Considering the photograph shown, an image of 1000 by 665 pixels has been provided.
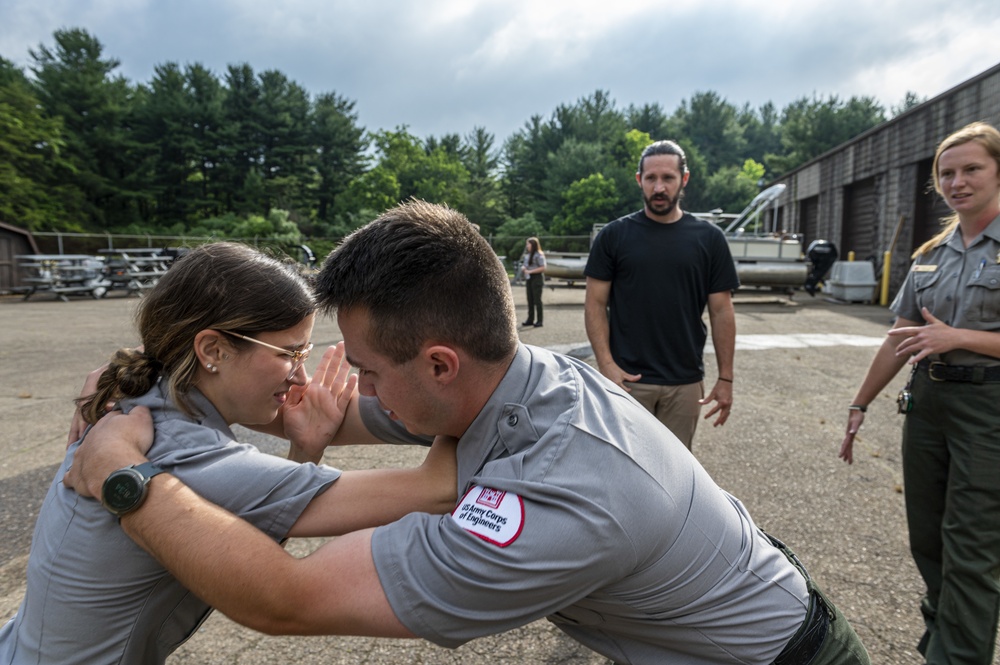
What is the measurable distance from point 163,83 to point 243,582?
2066 inches

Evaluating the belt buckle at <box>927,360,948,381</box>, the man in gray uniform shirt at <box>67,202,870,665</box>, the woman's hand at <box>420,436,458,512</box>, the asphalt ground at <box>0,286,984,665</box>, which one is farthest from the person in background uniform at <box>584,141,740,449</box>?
the woman's hand at <box>420,436,458,512</box>

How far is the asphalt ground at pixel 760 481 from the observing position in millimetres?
2506

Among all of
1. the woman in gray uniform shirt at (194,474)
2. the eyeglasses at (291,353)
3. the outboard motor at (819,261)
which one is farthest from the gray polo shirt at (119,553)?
the outboard motor at (819,261)

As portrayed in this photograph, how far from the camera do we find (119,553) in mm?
1203

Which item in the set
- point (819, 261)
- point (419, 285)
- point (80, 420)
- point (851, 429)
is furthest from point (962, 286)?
point (819, 261)

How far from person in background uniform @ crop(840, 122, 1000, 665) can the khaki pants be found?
1170 millimetres

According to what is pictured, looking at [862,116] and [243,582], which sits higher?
[862,116]

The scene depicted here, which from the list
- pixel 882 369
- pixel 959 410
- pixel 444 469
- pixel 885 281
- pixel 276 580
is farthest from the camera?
pixel 885 281

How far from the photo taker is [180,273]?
147cm

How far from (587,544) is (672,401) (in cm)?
282

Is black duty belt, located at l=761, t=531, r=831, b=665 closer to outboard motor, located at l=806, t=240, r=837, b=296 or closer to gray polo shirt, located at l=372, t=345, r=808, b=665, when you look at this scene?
gray polo shirt, located at l=372, t=345, r=808, b=665

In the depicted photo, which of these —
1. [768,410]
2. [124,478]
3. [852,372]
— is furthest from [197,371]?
[852,372]

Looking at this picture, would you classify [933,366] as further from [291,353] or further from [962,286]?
[291,353]

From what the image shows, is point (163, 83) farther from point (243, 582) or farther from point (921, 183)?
point (243, 582)
